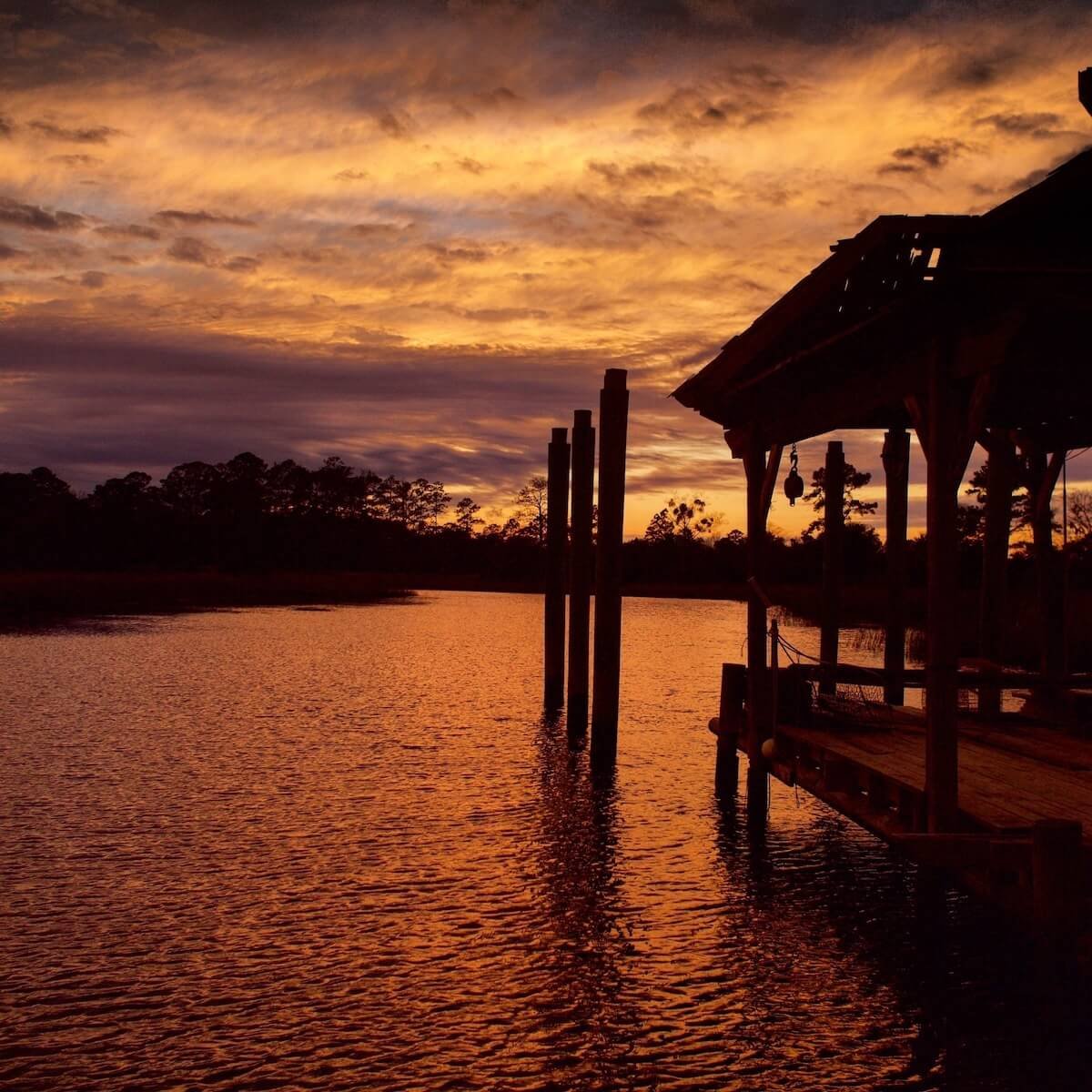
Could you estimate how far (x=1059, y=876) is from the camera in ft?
21.0

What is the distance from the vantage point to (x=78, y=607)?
192 ft

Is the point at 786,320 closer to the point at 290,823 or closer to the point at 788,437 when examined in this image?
the point at 788,437

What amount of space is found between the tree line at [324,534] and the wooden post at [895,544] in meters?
43.3

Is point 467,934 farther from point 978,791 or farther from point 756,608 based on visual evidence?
point 756,608

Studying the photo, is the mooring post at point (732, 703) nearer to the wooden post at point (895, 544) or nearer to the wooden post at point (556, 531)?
the wooden post at point (895, 544)

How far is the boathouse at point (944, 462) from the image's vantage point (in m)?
7.21

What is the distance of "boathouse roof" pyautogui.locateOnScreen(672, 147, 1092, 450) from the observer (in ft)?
23.6

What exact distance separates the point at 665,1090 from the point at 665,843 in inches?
241

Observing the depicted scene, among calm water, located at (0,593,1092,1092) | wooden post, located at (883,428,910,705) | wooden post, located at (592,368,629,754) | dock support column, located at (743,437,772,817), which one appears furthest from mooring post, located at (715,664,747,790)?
wooden post, located at (592,368,629,754)

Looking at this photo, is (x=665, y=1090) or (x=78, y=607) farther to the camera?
(x=78, y=607)

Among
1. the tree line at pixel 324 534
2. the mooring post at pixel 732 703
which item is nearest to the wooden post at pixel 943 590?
the mooring post at pixel 732 703

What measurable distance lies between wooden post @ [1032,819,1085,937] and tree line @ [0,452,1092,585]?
50993 millimetres

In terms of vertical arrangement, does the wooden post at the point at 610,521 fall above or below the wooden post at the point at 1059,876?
above

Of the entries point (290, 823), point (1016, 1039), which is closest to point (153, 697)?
point (290, 823)
